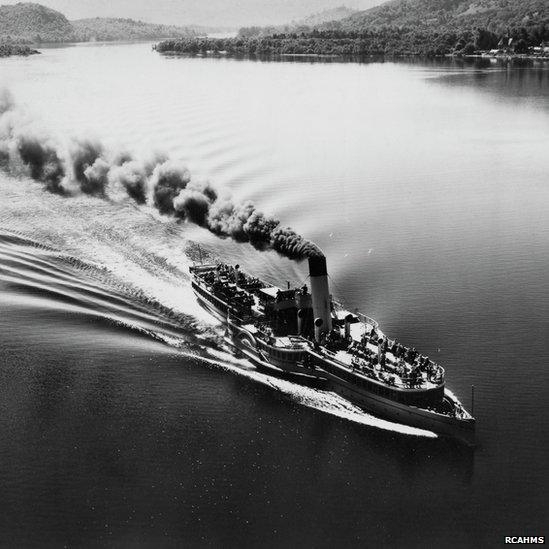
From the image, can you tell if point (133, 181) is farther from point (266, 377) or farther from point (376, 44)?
point (376, 44)

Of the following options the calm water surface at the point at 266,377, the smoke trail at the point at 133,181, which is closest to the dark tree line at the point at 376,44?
the calm water surface at the point at 266,377

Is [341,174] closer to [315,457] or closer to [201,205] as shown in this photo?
[201,205]

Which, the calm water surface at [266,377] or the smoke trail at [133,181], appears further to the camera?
the smoke trail at [133,181]

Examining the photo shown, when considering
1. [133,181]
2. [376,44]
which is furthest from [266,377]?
[376,44]

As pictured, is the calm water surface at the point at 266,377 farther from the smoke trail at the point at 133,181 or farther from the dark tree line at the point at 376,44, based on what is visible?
the dark tree line at the point at 376,44

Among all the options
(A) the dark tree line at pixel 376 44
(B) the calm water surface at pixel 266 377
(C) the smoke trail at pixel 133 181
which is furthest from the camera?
(A) the dark tree line at pixel 376 44
